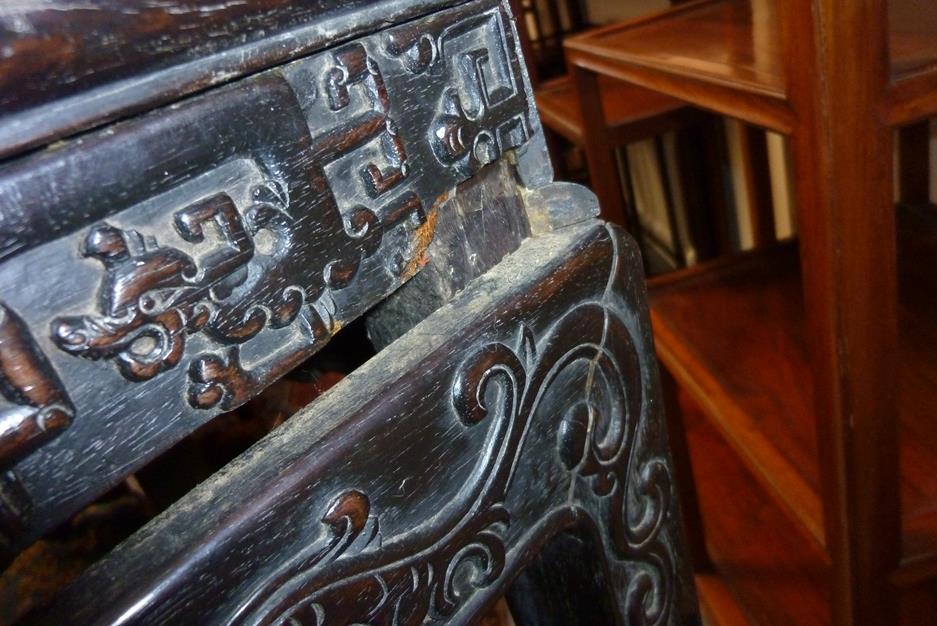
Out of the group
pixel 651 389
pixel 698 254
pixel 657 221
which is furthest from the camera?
pixel 657 221

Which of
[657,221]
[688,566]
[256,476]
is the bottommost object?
[657,221]

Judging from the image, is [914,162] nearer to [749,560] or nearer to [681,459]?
[681,459]

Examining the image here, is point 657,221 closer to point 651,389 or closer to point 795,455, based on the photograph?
point 795,455

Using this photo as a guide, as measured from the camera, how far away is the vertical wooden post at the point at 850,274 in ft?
1.23

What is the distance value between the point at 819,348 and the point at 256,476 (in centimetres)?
40

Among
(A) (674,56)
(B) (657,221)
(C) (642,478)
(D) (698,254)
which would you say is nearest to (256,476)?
(C) (642,478)

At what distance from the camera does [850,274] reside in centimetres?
43

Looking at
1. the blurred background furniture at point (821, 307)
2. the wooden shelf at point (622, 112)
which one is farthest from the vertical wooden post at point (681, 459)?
the wooden shelf at point (622, 112)

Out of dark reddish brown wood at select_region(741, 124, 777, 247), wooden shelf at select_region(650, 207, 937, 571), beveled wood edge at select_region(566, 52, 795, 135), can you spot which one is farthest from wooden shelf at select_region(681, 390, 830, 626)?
beveled wood edge at select_region(566, 52, 795, 135)

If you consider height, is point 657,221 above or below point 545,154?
below

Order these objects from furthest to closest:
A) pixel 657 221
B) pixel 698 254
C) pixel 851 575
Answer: pixel 657 221, pixel 698 254, pixel 851 575

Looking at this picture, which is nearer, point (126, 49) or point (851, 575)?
point (126, 49)

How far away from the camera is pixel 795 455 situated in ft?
2.10

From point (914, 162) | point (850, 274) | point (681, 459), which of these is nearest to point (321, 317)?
point (850, 274)
